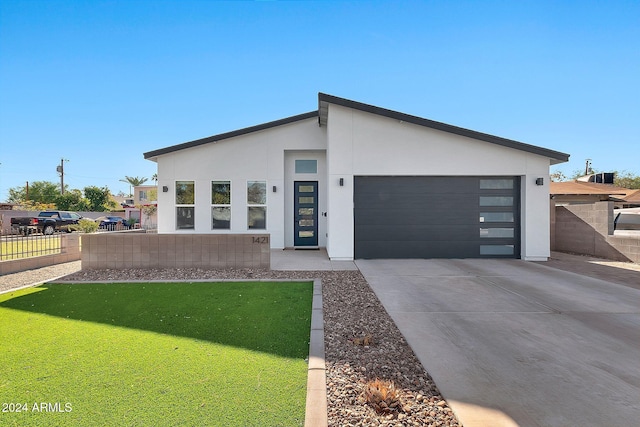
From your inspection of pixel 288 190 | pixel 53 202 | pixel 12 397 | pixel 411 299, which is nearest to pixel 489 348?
pixel 411 299

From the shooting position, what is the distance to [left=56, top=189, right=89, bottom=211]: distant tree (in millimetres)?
40281

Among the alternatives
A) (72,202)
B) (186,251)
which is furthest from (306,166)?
(72,202)

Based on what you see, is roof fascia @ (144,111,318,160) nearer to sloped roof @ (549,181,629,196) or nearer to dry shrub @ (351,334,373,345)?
dry shrub @ (351,334,373,345)

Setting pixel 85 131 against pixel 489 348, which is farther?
pixel 85 131

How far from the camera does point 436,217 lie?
902 cm

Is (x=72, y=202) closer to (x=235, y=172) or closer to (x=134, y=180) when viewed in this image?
(x=134, y=180)

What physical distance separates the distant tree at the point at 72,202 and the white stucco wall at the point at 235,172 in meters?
41.0

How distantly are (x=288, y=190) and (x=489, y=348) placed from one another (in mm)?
8795

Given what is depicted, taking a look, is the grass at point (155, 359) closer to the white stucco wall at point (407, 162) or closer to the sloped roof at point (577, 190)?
the white stucco wall at point (407, 162)

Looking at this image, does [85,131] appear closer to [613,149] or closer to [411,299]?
[411,299]

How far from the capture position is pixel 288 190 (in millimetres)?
11070

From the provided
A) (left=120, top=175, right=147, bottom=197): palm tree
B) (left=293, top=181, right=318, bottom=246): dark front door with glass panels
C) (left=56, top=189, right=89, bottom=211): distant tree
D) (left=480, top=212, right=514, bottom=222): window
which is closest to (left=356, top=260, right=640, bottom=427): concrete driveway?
(left=480, top=212, right=514, bottom=222): window

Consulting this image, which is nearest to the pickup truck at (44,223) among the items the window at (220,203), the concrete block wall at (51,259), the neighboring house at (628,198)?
the concrete block wall at (51,259)

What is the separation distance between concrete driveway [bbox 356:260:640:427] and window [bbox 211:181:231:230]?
Result: 638cm
